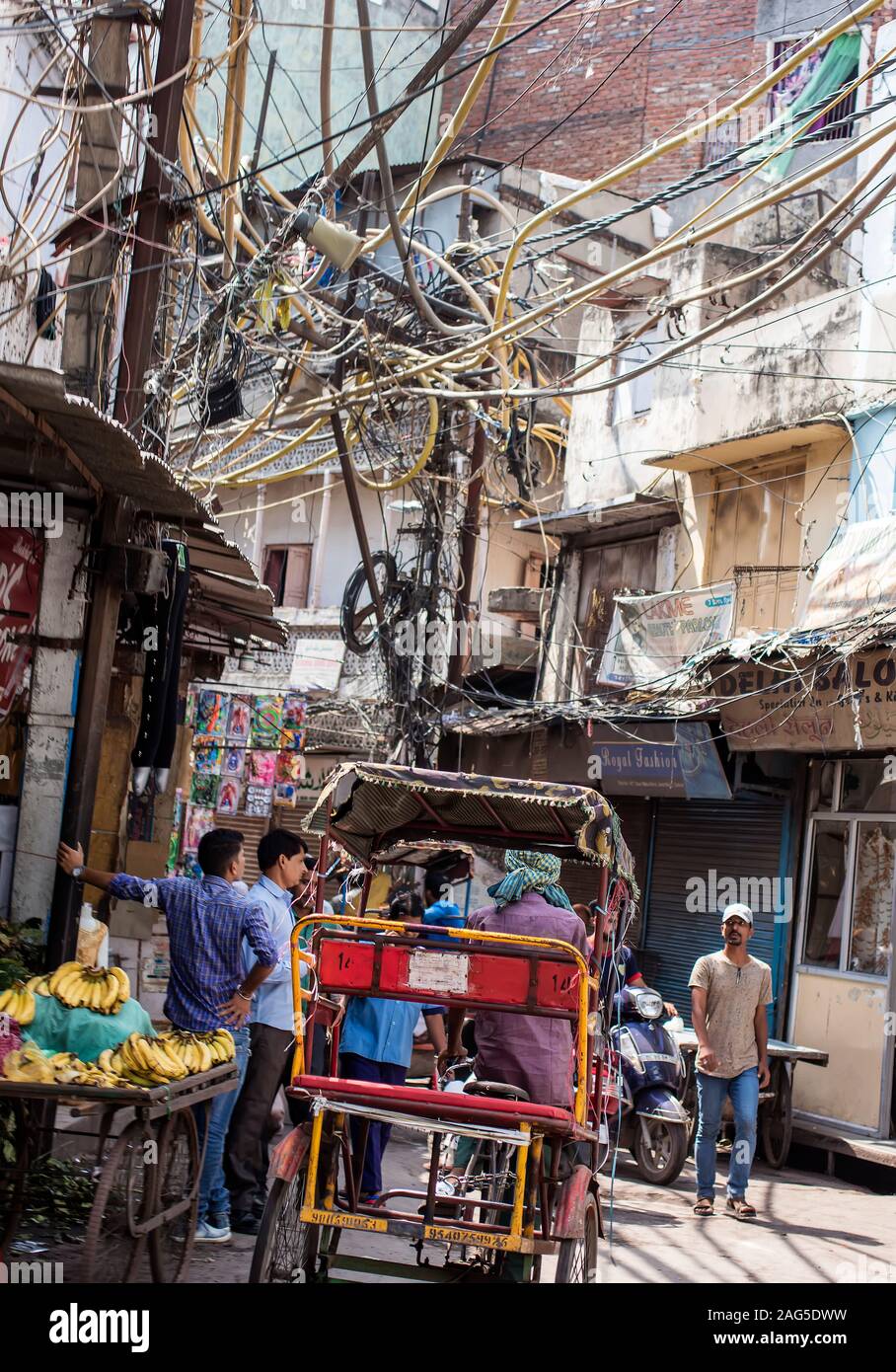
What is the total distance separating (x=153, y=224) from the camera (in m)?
8.66

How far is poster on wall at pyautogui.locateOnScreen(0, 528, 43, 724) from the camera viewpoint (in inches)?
303

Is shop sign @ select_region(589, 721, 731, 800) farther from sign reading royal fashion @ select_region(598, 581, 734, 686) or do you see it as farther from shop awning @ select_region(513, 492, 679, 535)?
shop awning @ select_region(513, 492, 679, 535)

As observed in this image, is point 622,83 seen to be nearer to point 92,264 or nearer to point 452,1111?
point 92,264

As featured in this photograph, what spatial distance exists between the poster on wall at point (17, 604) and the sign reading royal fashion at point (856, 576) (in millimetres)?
7213

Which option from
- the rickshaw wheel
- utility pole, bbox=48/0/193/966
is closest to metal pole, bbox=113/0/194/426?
utility pole, bbox=48/0/193/966

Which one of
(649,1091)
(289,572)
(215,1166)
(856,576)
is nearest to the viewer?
(215,1166)

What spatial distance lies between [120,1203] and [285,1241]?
62 cm

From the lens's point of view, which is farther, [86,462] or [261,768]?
[261,768]

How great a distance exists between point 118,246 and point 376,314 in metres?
4.16

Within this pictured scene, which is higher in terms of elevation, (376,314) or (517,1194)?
(376,314)

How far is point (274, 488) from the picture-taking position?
2700cm

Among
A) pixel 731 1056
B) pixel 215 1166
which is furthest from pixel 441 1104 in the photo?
pixel 731 1056
